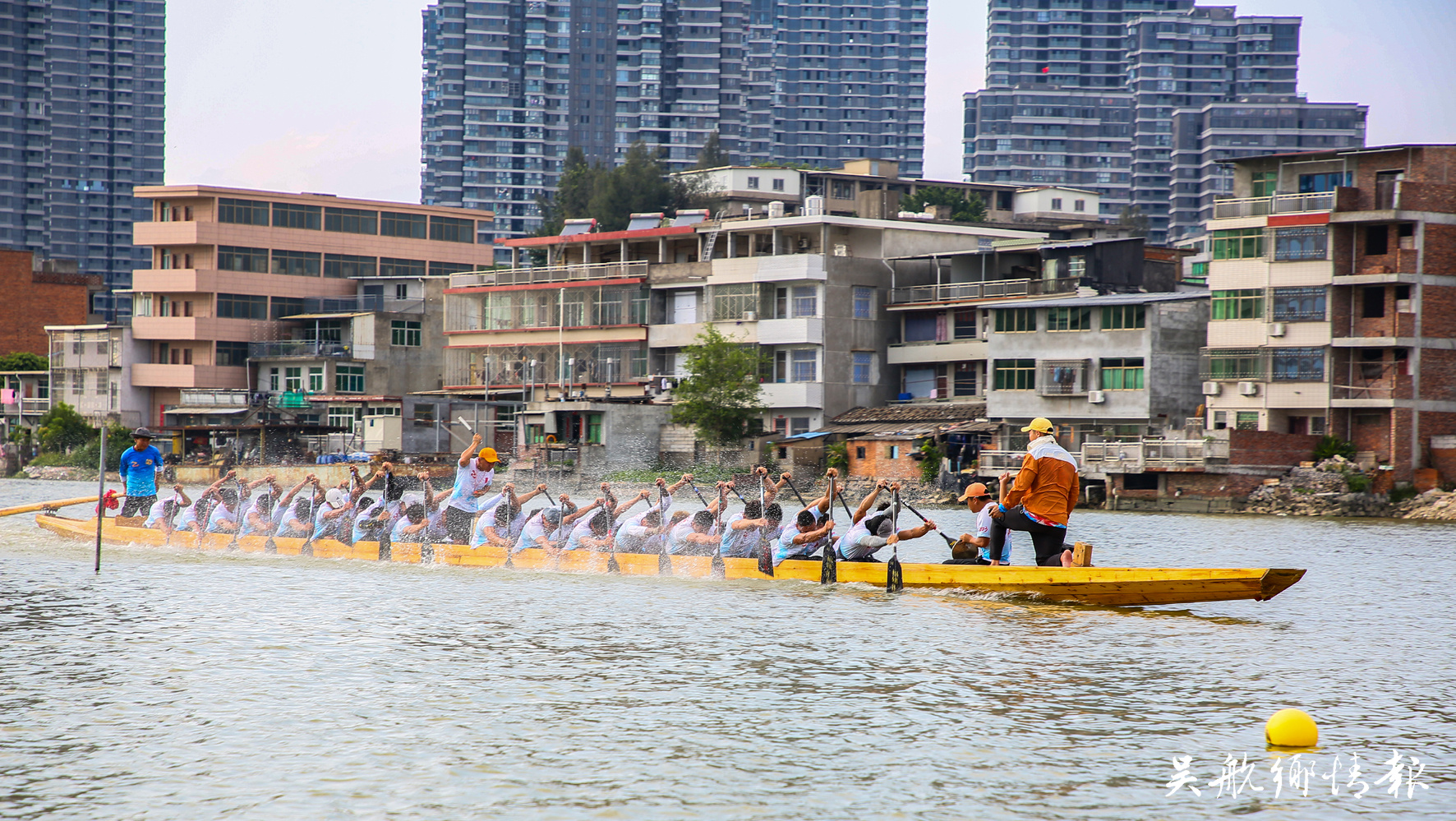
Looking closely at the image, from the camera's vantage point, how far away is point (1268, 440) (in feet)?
154

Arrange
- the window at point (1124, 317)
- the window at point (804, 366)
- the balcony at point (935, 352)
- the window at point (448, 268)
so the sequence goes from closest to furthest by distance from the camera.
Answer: the window at point (1124, 317) < the balcony at point (935, 352) < the window at point (804, 366) < the window at point (448, 268)

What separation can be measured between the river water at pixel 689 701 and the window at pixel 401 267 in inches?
2261

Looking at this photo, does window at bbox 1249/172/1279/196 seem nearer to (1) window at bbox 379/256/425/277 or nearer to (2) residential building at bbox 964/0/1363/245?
(1) window at bbox 379/256/425/277

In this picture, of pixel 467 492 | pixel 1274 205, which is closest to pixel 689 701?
pixel 467 492

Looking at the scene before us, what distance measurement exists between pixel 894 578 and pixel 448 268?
210 ft

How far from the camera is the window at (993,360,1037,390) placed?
53.2 m

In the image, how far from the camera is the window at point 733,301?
61688mm

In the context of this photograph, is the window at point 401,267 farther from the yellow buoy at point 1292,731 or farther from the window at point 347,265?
the yellow buoy at point 1292,731

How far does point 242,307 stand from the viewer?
7631cm

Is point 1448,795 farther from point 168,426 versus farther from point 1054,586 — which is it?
point 168,426

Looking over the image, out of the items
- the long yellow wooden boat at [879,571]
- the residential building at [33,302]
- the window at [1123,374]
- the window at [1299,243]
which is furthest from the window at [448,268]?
the long yellow wooden boat at [879,571]

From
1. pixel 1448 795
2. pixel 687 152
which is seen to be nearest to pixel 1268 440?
pixel 1448 795

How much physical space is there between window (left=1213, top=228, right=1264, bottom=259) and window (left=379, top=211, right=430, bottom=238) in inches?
1748

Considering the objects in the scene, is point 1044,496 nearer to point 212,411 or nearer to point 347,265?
point 212,411
